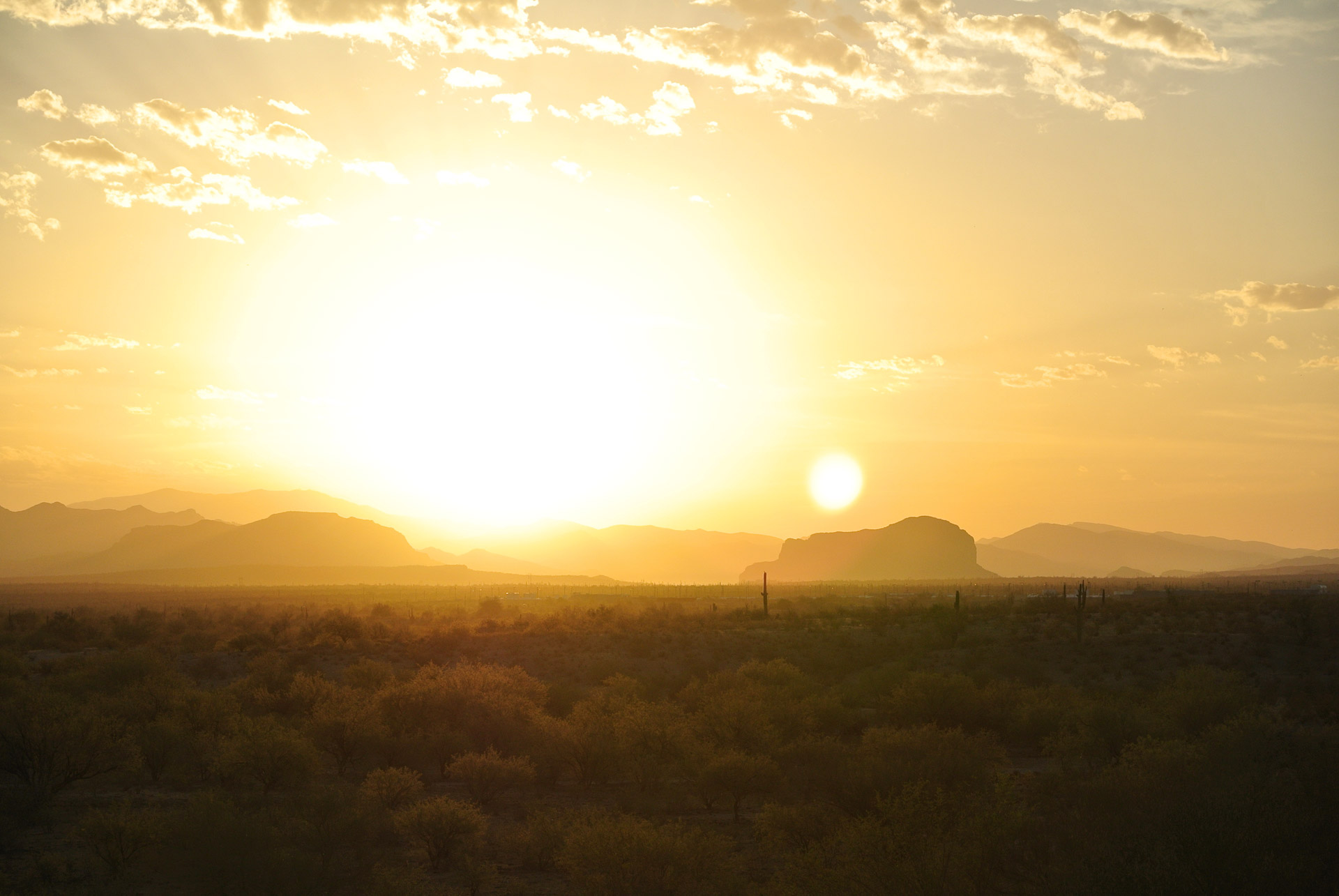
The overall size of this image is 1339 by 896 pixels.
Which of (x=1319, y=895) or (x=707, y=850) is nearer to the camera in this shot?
(x=1319, y=895)

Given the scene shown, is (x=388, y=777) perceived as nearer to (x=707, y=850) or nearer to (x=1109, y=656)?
(x=707, y=850)

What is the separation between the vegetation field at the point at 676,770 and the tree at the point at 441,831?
0.05 meters

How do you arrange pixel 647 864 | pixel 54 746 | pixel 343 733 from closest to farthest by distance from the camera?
pixel 647 864
pixel 54 746
pixel 343 733

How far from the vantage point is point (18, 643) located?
36.9 metres

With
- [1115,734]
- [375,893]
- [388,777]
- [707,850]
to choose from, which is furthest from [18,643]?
[1115,734]

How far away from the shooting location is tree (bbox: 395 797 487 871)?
46.1 feet

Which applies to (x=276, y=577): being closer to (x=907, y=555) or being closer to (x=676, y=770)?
(x=907, y=555)

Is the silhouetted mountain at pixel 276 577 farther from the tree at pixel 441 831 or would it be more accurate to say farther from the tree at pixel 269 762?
the tree at pixel 441 831

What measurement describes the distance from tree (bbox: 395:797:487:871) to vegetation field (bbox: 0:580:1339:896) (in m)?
0.05

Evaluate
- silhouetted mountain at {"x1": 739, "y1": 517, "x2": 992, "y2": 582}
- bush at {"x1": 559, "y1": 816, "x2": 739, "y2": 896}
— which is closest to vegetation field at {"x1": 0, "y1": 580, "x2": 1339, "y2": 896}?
bush at {"x1": 559, "y1": 816, "x2": 739, "y2": 896}

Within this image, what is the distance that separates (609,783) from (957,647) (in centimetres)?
2244

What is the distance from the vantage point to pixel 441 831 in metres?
14.2

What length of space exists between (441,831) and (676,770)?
579 centimetres

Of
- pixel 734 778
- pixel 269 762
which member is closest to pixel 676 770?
pixel 734 778
